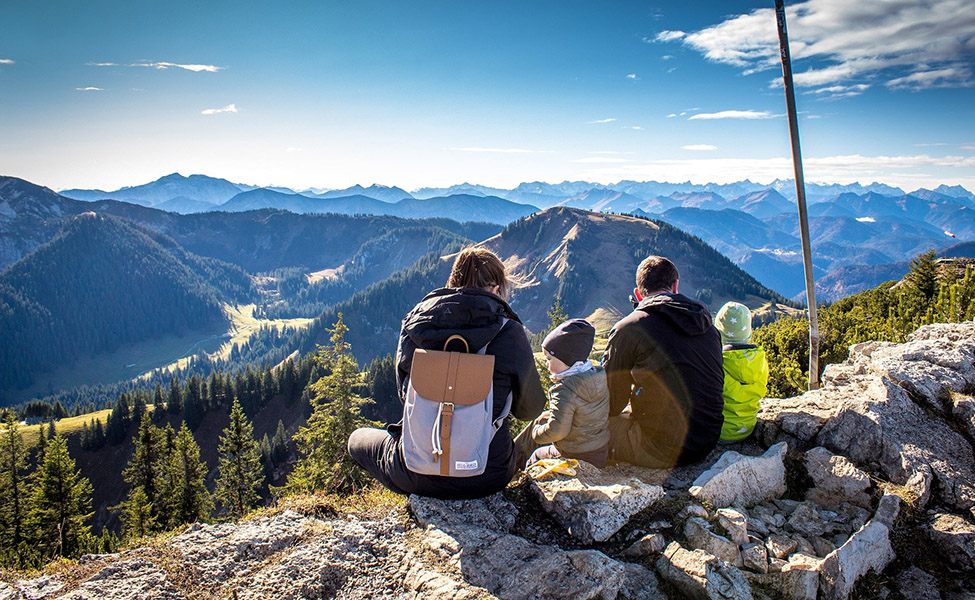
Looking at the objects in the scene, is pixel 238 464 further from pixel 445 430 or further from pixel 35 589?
pixel 445 430

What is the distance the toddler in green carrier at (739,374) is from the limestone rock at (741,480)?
0.95m

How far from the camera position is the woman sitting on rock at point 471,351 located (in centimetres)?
562

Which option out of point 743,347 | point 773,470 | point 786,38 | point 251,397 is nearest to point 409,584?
point 773,470

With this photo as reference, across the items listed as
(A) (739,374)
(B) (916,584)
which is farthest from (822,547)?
(A) (739,374)

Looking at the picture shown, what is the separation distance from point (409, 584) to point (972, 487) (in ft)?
25.0

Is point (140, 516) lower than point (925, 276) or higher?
lower

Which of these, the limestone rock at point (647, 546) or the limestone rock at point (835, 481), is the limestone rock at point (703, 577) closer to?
A: the limestone rock at point (647, 546)

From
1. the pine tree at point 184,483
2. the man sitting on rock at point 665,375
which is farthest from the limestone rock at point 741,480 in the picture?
the pine tree at point 184,483

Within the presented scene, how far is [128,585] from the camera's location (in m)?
5.12

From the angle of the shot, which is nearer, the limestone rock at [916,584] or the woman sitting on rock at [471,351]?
the limestone rock at [916,584]

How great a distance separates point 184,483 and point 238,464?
4.01 m

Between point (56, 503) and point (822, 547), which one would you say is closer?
point (822, 547)

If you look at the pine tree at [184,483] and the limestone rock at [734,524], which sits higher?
the limestone rock at [734,524]

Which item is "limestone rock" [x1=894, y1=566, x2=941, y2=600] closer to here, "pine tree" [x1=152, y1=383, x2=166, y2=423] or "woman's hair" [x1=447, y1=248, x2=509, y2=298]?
"woman's hair" [x1=447, y1=248, x2=509, y2=298]
